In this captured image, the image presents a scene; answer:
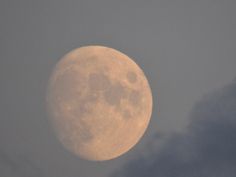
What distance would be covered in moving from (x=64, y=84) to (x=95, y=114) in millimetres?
7616

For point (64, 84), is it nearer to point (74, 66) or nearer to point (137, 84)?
point (74, 66)

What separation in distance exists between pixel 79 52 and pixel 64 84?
768 centimetres

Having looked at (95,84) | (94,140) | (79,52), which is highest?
(79,52)

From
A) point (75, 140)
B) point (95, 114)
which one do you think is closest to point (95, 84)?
point (95, 114)

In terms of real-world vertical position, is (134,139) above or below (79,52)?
below

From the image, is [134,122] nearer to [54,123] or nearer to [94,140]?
[94,140]

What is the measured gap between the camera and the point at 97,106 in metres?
78.3

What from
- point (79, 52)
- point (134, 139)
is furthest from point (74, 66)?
point (134, 139)

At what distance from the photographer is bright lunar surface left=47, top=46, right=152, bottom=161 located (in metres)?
79.0

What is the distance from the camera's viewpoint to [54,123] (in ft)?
269

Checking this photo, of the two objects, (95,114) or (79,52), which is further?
(79,52)

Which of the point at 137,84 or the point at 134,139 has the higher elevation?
the point at 137,84

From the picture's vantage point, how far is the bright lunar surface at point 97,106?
79.0 m

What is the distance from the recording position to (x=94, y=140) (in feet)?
262
